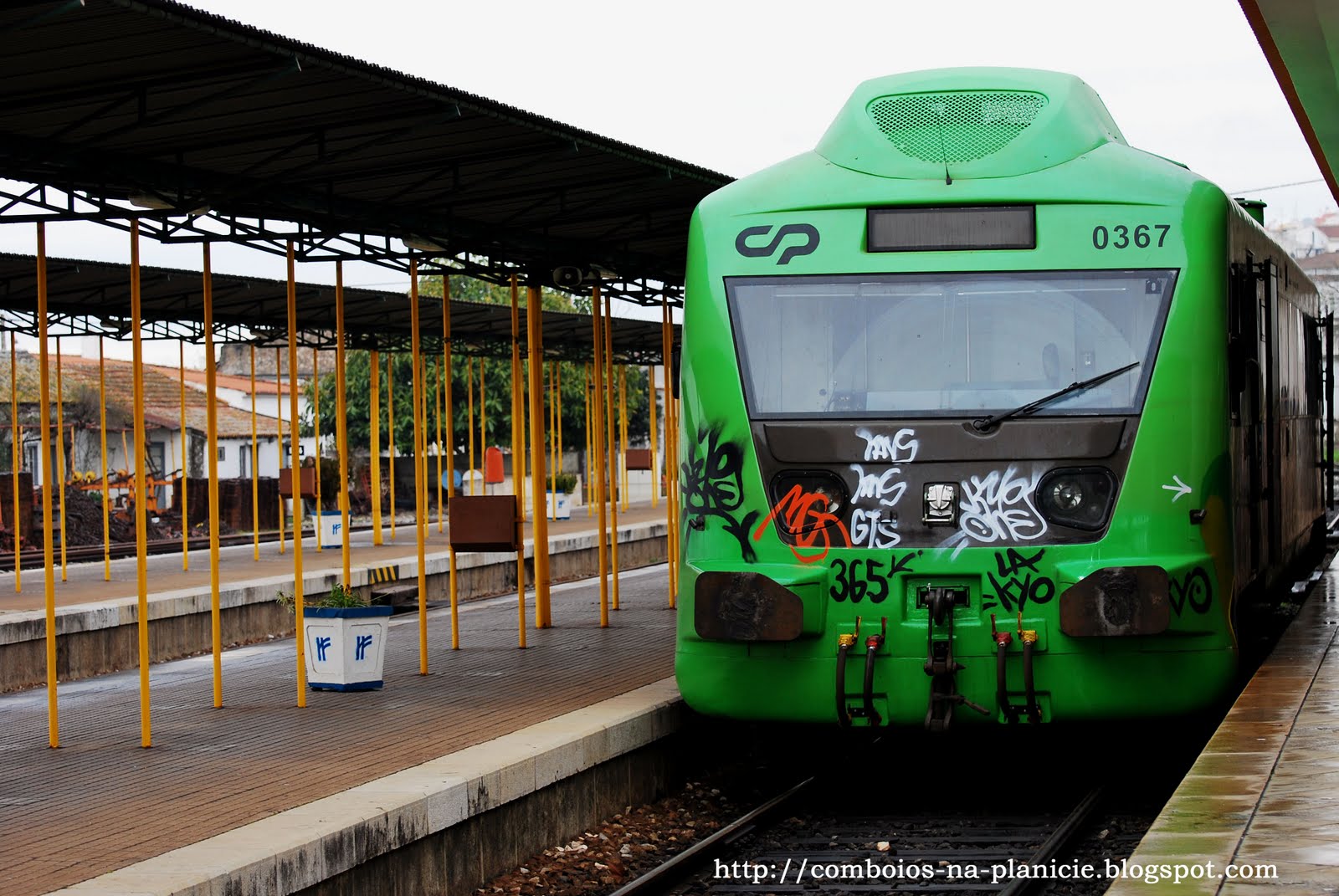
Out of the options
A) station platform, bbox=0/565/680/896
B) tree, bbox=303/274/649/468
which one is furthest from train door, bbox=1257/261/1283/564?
tree, bbox=303/274/649/468

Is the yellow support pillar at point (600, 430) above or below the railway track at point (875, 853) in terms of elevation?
above

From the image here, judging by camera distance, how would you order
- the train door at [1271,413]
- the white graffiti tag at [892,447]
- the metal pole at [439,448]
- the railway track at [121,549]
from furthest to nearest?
the railway track at [121,549] < the metal pole at [439,448] < the train door at [1271,413] < the white graffiti tag at [892,447]

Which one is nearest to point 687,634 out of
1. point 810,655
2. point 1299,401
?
point 810,655

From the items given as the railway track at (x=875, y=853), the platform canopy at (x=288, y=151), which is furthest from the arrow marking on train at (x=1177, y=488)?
the platform canopy at (x=288, y=151)

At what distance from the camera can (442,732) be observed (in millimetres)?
10438

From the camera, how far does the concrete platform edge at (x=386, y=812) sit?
6.79m

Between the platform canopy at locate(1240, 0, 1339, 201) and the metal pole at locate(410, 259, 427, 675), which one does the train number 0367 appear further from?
the metal pole at locate(410, 259, 427, 675)

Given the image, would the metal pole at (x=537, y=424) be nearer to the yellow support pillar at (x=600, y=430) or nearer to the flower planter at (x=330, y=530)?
the yellow support pillar at (x=600, y=430)

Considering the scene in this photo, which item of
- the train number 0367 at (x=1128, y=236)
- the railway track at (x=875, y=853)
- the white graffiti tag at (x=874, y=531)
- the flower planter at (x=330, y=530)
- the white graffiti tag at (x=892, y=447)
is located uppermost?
the train number 0367 at (x=1128, y=236)

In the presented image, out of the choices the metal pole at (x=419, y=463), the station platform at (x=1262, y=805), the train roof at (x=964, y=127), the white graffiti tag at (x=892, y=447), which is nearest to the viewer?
the station platform at (x=1262, y=805)

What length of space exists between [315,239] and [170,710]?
136 inches

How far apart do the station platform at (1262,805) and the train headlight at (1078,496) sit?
124cm

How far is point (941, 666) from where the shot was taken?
895 cm

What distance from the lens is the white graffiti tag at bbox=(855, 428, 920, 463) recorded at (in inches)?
367
